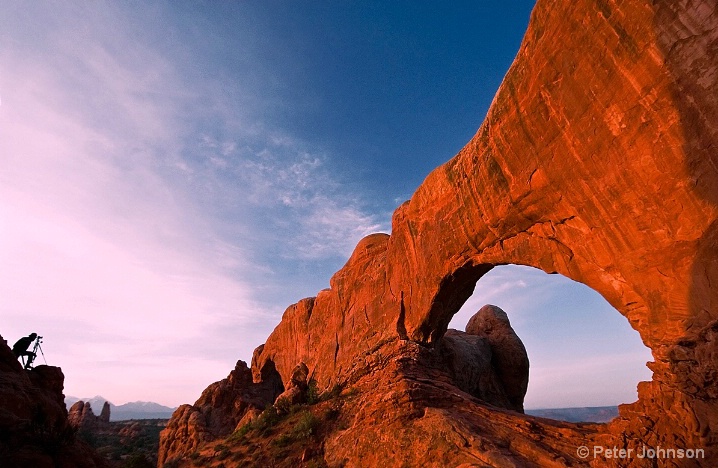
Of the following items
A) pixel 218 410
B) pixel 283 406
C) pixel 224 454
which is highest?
pixel 283 406

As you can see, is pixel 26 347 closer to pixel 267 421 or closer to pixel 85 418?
pixel 267 421

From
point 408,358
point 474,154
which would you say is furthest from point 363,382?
point 474,154

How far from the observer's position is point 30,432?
8.98 meters

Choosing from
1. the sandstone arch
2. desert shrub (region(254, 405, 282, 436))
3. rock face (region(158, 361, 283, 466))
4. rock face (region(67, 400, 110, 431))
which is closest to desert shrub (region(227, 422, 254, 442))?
desert shrub (region(254, 405, 282, 436))

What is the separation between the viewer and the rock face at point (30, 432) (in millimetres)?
7730

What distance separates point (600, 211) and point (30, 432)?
1725 centimetres

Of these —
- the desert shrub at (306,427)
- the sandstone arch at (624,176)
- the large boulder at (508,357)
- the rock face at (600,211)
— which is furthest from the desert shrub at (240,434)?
the large boulder at (508,357)

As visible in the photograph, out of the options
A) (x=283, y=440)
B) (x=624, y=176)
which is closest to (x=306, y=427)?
(x=283, y=440)

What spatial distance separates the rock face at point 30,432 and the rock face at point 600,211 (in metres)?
10.4

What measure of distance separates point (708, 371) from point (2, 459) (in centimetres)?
1608

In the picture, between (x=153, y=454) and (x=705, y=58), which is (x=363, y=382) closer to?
(x=705, y=58)

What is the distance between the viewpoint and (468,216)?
1838 cm

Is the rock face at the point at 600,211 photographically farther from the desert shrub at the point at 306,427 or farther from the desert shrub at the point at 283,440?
the desert shrub at the point at 283,440

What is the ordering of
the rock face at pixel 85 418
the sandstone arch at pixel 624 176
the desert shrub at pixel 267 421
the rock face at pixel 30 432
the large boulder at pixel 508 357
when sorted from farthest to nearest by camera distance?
1. the rock face at pixel 85 418
2. the large boulder at pixel 508 357
3. the desert shrub at pixel 267 421
4. the sandstone arch at pixel 624 176
5. the rock face at pixel 30 432
